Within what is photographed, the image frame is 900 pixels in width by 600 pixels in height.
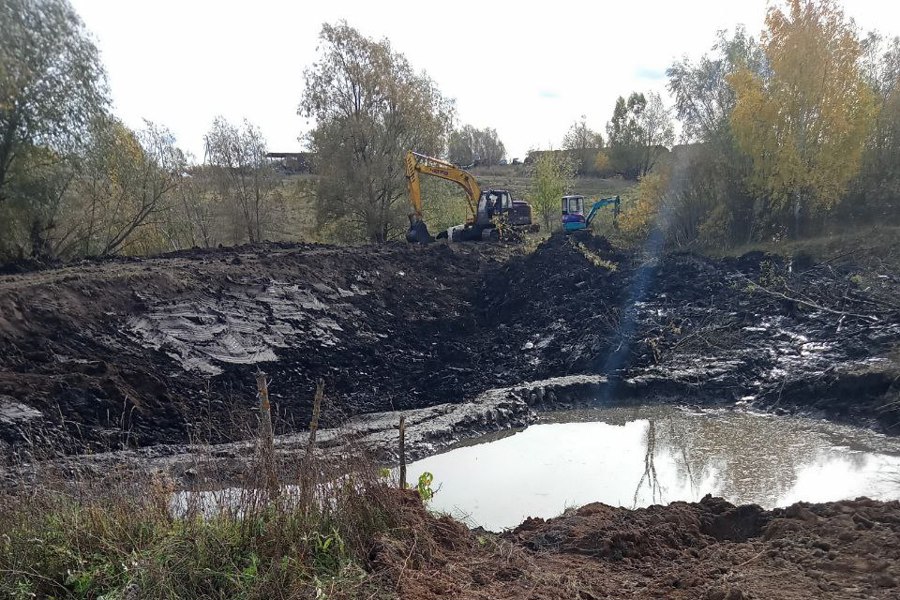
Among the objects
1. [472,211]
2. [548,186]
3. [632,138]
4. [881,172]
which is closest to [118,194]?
[472,211]

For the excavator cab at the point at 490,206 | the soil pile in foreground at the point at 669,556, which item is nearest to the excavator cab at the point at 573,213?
the excavator cab at the point at 490,206

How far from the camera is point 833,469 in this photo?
7.73 m

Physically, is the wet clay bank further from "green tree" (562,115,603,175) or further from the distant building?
"green tree" (562,115,603,175)

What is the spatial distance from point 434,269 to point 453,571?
598 inches

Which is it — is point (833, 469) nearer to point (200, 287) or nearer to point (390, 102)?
point (200, 287)

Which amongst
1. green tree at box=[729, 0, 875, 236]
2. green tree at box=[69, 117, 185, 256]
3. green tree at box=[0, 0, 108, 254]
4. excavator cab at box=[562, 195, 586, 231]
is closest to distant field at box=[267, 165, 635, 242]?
excavator cab at box=[562, 195, 586, 231]

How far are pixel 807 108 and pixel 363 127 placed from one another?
51.4 feet

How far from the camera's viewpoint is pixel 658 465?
27.5 ft

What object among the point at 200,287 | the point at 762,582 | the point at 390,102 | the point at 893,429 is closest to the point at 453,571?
the point at 762,582

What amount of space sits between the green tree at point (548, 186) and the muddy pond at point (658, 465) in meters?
23.3

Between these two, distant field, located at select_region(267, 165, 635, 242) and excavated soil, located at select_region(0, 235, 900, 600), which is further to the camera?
distant field, located at select_region(267, 165, 635, 242)

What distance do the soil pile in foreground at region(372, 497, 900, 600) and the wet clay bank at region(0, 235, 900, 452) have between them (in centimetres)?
403

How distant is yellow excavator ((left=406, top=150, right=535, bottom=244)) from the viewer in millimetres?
23328

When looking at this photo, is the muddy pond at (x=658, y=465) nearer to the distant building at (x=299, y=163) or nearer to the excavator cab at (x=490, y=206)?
the excavator cab at (x=490, y=206)
